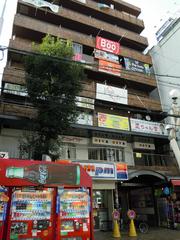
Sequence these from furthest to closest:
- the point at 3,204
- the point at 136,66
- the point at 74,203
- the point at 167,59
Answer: the point at 167,59
the point at 136,66
the point at 74,203
the point at 3,204

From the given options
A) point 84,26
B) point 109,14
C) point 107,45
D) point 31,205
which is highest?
point 109,14

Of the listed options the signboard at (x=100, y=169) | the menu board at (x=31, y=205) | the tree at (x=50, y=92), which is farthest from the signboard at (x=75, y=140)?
the menu board at (x=31, y=205)

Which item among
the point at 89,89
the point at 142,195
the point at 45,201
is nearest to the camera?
the point at 45,201

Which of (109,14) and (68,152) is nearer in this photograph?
(68,152)

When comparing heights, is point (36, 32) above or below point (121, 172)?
above

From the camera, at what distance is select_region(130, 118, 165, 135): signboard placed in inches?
774

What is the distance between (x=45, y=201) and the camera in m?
7.31

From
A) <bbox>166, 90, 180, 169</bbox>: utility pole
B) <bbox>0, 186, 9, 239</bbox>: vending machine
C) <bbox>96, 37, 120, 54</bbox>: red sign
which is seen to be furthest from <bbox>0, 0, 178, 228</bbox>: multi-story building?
<bbox>0, 186, 9, 239</bbox>: vending machine

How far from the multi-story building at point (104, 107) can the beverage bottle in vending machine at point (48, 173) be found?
22.1 feet

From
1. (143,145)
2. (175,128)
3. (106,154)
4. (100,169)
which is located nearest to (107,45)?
(143,145)

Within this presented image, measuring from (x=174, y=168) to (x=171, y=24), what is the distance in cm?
1438

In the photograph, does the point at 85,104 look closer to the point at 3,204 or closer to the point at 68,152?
the point at 68,152

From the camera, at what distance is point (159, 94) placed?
24.0 meters

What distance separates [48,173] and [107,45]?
700 inches
